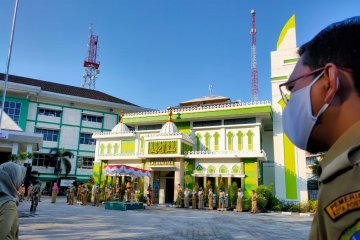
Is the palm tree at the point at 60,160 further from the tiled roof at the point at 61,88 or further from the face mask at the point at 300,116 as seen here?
the face mask at the point at 300,116

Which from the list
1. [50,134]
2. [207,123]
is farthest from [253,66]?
[50,134]

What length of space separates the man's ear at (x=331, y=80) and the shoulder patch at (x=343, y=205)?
459mm

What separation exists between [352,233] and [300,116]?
62 cm

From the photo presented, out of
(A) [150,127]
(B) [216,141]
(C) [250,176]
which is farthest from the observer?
(A) [150,127]

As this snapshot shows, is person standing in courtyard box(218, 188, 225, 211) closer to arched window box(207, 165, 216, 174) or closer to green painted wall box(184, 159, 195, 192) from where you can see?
arched window box(207, 165, 216, 174)

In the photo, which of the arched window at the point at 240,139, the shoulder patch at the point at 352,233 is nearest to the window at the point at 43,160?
the arched window at the point at 240,139

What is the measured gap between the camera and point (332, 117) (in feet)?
4.07

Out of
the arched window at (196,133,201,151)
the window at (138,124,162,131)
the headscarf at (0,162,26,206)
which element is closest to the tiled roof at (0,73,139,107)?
the window at (138,124,162,131)

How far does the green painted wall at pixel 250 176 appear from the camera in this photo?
20975 millimetres

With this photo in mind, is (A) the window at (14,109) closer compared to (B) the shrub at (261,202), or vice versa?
(B) the shrub at (261,202)

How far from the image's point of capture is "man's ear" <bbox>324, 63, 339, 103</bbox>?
1198mm

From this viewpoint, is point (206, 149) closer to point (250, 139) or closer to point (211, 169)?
point (211, 169)

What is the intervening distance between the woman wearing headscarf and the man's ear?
2.92 metres

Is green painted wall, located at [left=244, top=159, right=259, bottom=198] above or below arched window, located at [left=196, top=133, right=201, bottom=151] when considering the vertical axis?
below
